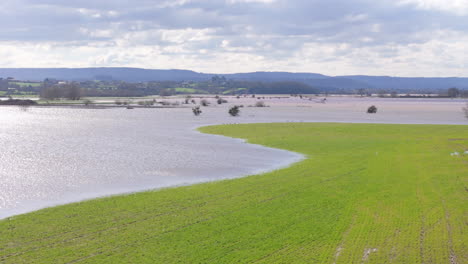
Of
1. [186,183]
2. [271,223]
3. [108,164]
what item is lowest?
[108,164]

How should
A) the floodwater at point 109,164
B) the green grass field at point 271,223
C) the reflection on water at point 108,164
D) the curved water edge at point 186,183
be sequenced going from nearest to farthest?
the green grass field at point 271,223
the curved water edge at point 186,183
the floodwater at point 109,164
the reflection on water at point 108,164

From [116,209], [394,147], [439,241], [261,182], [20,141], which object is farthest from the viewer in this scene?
[20,141]

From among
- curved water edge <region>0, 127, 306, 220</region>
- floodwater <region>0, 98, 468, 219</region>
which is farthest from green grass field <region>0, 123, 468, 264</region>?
floodwater <region>0, 98, 468, 219</region>

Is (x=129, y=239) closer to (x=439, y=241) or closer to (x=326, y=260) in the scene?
(x=326, y=260)

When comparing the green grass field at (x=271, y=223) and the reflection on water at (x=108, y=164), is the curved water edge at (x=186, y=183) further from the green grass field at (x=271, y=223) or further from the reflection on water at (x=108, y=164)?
the green grass field at (x=271, y=223)

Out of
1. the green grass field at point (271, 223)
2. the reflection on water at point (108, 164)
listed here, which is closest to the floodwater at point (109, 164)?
the reflection on water at point (108, 164)

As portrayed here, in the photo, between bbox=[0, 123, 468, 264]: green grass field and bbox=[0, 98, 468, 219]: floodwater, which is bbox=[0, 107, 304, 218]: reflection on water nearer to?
bbox=[0, 98, 468, 219]: floodwater

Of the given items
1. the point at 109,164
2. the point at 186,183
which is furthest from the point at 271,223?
the point at 109,164

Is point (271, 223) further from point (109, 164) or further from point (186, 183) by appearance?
point (109, 164)

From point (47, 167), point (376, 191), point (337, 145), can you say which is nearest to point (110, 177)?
point (47, 167)
